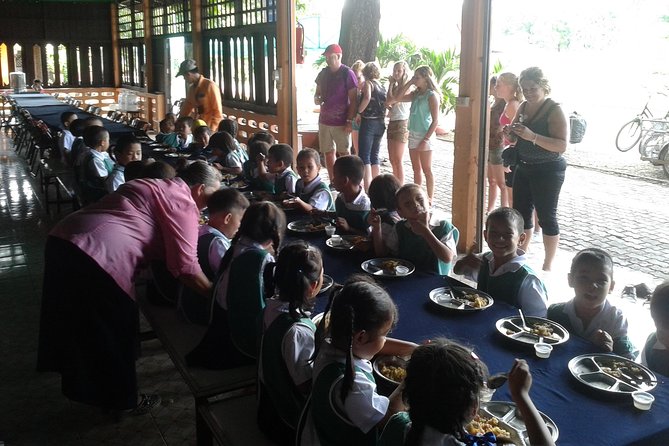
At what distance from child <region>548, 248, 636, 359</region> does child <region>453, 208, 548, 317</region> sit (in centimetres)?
22

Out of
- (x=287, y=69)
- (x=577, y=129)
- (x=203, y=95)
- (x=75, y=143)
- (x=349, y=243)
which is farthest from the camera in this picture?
(x=287, y=69)

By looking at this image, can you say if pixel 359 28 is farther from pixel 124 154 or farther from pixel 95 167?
pixel 95 167

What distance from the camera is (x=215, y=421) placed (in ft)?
8.64

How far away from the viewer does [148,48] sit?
17.5m

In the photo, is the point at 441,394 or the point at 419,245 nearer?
the point at 441,394

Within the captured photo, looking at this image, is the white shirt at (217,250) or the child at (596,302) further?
the white shirt at (217,250)

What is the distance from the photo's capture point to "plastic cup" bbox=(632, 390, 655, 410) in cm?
210

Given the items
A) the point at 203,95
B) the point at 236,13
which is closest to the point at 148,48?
the point at 236,13

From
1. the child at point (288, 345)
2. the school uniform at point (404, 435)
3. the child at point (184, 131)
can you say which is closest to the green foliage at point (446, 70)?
the child at point (184, 131)

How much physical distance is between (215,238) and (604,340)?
1936 mm

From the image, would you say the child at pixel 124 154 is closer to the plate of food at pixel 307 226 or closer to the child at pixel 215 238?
the plate of food at pixel 307 226

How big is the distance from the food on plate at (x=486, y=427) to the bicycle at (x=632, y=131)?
10.7m

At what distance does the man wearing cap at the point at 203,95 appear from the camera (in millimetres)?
9031

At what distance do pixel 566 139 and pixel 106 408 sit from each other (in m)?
3.74
